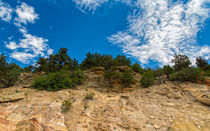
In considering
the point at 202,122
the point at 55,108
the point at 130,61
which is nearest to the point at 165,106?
the point at 202,122

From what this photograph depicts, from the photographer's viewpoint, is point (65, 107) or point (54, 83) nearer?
point (65, 107)

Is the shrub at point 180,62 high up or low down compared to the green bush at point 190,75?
up

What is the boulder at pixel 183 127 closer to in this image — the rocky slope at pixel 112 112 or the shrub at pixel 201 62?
the rocky slope at pixel 112 112

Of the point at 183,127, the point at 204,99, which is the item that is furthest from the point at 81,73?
the point at 204,99

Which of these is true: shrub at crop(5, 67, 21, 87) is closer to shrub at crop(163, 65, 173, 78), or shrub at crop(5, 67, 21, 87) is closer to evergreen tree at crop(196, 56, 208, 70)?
shrub at crop(163, 65, 173, 78)

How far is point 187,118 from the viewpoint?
19.6 ft

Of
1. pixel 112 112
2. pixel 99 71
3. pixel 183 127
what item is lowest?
pixel 183 127

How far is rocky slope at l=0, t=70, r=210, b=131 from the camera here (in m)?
5.62

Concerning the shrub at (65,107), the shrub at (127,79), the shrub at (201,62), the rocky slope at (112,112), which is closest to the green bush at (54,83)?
the rocky slope at (112,112)

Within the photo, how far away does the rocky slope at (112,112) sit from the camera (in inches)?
221

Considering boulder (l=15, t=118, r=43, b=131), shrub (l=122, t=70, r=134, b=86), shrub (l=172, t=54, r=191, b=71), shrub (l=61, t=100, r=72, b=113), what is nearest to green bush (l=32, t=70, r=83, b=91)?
shrub (l=61, t=100, r=72, b=113)

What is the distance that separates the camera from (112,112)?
23.8ft

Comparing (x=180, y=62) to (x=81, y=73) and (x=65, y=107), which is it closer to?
(x=81, y=73)

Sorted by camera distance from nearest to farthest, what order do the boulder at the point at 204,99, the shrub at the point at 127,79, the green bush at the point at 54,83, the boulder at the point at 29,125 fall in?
the boulder at the point at 29,125 → the boulder at the point at 204,99 → the green bush at the point at 54,83 → the shrub at the point at 127,79
